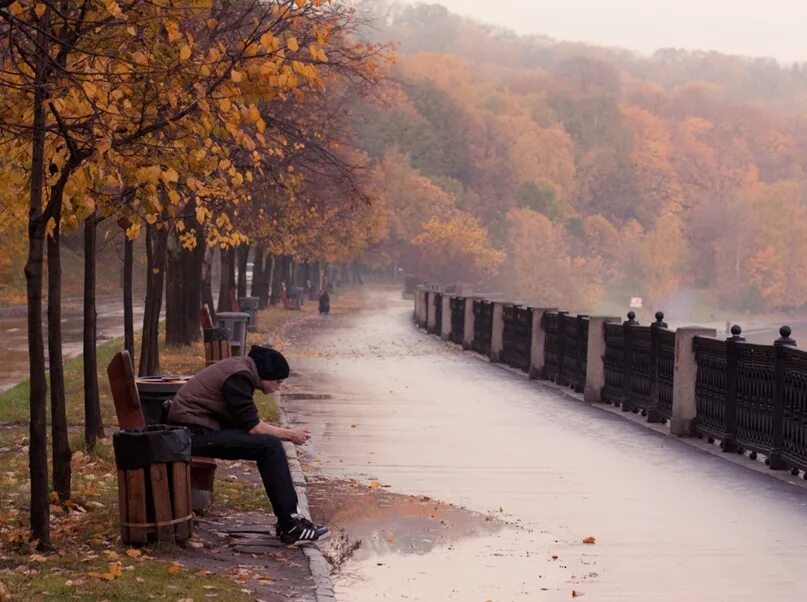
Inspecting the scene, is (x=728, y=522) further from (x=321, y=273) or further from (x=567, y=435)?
(x=321, y=273)

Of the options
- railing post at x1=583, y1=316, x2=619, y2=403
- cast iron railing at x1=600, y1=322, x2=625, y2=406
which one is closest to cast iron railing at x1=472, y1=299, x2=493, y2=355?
railing post at x1=583, y1=316, x2=619, y2=403

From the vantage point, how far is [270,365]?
11.4 meters

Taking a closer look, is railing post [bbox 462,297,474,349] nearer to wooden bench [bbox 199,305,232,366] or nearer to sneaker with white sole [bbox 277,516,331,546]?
wooden bench [bbox 199,305,232,366]

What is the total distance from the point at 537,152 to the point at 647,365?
17017 centimetres

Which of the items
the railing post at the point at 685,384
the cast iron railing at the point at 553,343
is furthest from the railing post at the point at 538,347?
the railing post at the point at 685,384

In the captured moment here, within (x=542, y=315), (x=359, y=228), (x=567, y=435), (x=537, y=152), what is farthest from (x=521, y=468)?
(x=537, y=152)

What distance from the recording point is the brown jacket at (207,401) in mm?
11523

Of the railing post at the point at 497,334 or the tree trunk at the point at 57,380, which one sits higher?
the tree trunk at the point at 57,380

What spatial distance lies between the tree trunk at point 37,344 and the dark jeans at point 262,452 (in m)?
1.28

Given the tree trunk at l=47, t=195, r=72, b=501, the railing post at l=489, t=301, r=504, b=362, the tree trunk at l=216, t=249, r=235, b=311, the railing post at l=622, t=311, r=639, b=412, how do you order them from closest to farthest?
1. the tree trunk at l=47, t=195, r=72, b=501
2. the railing post at l=622, t=311, r=639, b=412
3. the railing post at l=489, t=301, r=504, b=362
4. the tree trunk at l=216, t=249, r=235, b=311

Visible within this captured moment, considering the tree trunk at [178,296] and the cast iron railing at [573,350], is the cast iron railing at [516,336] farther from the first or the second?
the tree trunk at [178,296]

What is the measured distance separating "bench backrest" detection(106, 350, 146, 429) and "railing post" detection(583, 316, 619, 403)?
45.6 feet

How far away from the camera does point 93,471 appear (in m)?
14.7

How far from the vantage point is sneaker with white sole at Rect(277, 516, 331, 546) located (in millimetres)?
11328
